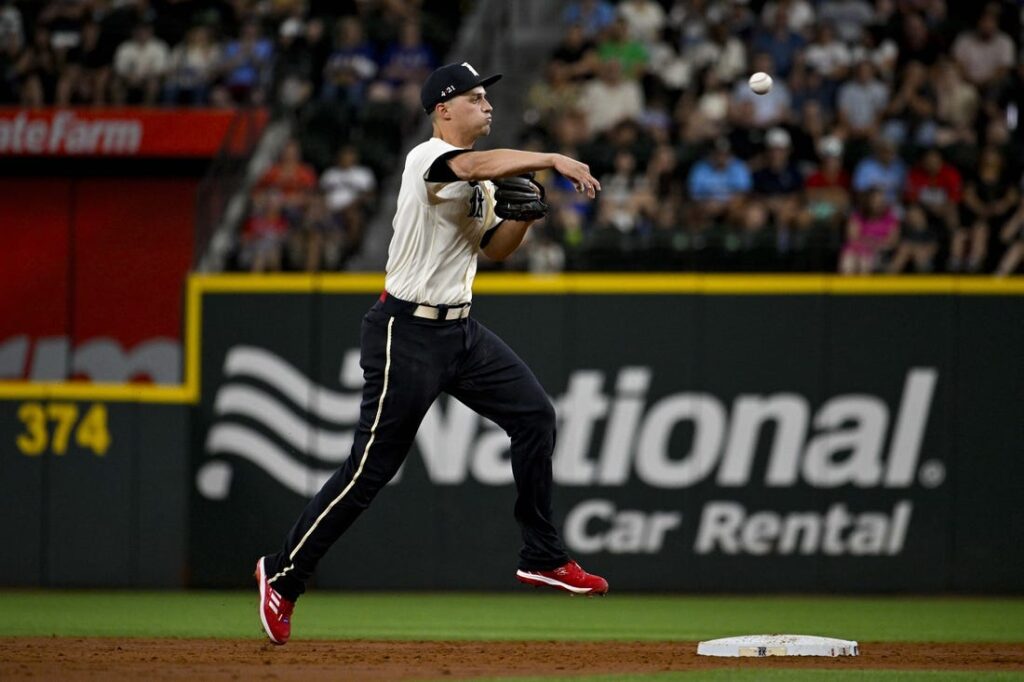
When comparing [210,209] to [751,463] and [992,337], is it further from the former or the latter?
[992,337]

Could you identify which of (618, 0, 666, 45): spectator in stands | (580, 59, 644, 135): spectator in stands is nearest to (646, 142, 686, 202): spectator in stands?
(580, 59, 644, 135): spectator in stands

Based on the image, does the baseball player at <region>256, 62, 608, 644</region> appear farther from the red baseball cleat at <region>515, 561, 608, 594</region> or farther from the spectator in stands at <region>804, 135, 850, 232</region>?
the spectator in stands at <region>804, 135, 850, 232</region>

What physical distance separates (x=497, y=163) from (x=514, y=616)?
14.1 ft

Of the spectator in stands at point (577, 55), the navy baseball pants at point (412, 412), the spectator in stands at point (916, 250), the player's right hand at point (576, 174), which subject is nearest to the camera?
the player's right hand at point (576, 174)

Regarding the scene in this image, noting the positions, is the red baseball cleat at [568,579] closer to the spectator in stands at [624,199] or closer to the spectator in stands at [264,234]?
the spectator in stands at [624,199]

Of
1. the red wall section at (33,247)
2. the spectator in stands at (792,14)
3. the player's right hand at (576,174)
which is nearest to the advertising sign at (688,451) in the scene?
the spectator in stands at (792,14)

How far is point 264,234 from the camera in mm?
12914

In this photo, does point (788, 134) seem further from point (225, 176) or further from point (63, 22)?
point (63, 22)

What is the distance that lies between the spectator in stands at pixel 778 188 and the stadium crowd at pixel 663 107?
0.02 m

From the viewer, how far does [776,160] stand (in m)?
13.1

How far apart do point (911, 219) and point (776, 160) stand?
60.5 inches

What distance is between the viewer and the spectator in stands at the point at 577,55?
48.1 ft

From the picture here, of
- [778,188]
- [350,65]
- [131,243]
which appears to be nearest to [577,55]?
[350,65]

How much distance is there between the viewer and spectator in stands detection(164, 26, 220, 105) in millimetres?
16078
